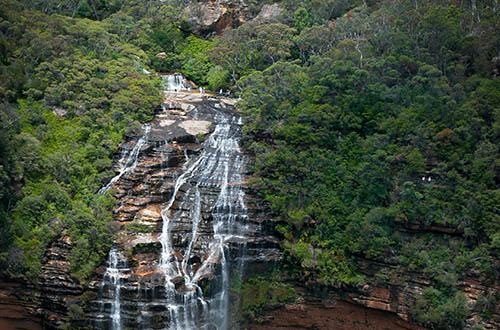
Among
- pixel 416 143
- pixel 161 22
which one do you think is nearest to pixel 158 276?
pixel 416 143

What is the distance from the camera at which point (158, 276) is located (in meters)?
23.4

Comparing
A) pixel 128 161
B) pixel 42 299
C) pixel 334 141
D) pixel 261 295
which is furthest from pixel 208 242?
pixel 334 141

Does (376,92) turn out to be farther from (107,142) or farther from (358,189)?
(107,142)

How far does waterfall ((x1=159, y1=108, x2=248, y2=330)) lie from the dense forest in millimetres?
2101

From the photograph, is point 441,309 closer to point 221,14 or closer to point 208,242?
point 208,242

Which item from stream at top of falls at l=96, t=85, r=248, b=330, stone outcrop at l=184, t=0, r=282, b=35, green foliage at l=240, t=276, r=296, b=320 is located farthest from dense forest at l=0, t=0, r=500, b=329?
stone outcrop at l=184, t=0, r=282, b=35

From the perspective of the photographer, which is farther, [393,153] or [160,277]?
[393,153]

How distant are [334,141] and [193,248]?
10.9 meters

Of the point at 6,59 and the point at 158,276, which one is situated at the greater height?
the point at 6,59

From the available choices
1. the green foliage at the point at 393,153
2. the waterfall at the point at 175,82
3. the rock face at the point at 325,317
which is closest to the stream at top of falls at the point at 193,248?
the green foliage at the point at 393,153

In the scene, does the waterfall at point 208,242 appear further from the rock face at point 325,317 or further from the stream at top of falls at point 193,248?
the rock face at point 325,317

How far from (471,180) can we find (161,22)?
3396cm

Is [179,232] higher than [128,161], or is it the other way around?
[128,161]

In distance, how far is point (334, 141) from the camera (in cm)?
2900
